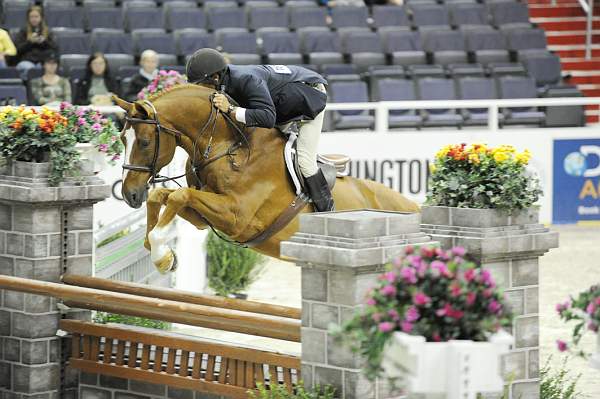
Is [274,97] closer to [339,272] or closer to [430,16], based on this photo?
[339,272]

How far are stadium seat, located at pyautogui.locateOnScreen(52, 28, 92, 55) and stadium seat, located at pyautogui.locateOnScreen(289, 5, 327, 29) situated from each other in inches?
108

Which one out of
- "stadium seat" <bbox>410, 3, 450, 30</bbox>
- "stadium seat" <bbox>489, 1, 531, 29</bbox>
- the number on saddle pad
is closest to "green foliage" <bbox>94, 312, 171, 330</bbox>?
the number on saddle pad

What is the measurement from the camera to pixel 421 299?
147 inches

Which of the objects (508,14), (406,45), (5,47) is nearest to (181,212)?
(5,47)

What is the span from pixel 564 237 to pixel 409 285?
31.2ft

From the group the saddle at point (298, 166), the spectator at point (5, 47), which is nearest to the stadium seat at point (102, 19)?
the spectator at point (5, 47)

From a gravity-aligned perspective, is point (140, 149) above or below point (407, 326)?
above

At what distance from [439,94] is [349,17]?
244 cm

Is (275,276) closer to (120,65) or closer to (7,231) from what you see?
(120,65)

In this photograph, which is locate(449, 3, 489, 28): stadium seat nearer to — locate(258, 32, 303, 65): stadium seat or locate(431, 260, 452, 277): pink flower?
locate(258, 32, 303, 65): stadium seat

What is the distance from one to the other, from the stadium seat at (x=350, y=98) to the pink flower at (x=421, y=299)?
372 inches

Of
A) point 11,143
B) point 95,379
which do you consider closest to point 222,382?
point 95,379

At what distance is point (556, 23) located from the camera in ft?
57.7

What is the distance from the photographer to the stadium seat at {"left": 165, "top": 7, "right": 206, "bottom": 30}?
50.1ft
